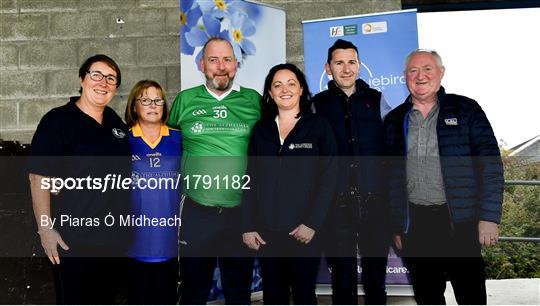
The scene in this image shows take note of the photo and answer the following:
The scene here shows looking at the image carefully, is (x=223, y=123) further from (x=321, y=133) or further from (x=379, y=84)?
(x=379, y=84)

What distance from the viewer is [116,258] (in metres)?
2.36

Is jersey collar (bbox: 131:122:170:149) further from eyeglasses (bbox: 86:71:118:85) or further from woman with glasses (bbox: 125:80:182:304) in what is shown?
eyeglasses (bbox: 86:71:118:85)

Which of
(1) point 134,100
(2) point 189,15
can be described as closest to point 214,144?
(1) point 134,100

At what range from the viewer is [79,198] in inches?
91.7

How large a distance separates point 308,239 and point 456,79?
273cm

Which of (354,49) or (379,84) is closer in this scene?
(354,49)

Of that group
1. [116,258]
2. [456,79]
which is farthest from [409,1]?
[116,258]

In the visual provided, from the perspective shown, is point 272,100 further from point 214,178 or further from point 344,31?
point 344,31

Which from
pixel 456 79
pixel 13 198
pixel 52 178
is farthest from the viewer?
pixel 456 79

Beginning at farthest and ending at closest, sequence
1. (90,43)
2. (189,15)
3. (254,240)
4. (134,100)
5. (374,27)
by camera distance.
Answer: (90,43) → (374,27) → (189,15) → (134,100) → (254,240)

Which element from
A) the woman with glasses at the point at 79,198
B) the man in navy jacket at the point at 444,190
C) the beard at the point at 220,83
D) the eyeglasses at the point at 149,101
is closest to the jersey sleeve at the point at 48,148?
the woman with glasses at the point at 79,198

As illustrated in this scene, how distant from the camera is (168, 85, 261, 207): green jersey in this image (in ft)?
8.30

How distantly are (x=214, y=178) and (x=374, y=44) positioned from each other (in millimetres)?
1354

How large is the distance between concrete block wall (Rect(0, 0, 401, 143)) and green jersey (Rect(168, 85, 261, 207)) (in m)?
0.97
